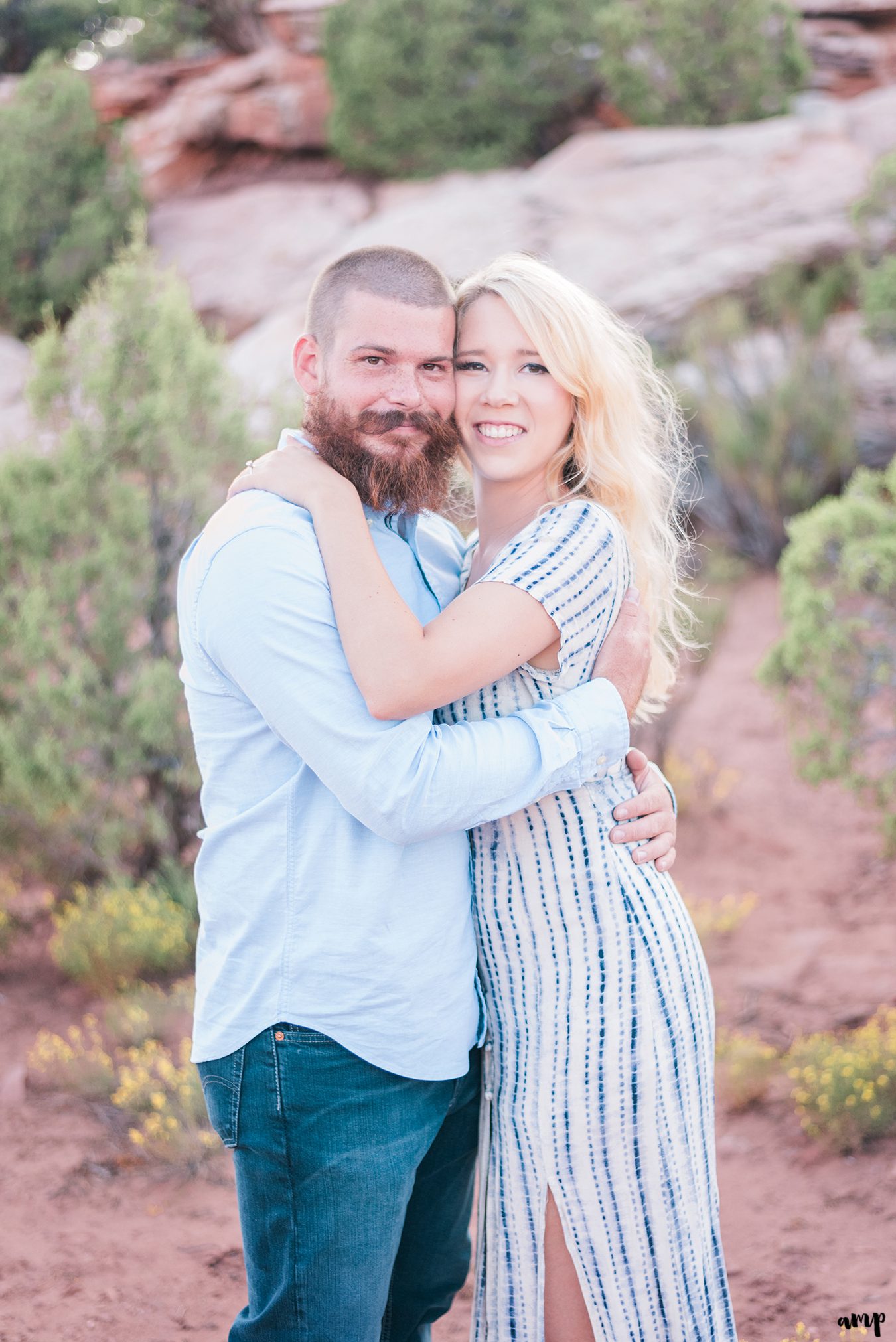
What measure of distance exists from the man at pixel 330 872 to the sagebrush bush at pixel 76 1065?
2046 mm

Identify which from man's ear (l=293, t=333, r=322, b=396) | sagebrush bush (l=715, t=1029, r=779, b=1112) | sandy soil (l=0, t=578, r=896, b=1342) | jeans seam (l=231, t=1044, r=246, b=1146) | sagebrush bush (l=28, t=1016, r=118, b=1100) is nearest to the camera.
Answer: jeans seam (l=231, t=1044, r=246, b=1146)

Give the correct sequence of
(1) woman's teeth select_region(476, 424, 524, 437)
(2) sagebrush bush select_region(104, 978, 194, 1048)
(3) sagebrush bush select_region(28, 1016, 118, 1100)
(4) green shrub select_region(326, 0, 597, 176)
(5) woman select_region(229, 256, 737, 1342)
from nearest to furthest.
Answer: (5) woman select_region(229, 256, 737, 1342) < (1) woman's teeth select_region(476, 424, 524, 437) < (3) sagebrush bush select_region(28, 1016, 118, 1100) < (2) sagebrush bush select_region(104, 978, 194, 1048) < (4) green shrub select_region(326, 0, 597, 176)

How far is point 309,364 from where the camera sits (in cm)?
202

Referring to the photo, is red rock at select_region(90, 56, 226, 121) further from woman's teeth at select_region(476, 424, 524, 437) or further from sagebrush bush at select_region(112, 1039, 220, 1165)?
woman's teeth at select_region(476, 424, 524, 437)

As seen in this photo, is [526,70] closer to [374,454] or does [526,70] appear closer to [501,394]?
[501,394]

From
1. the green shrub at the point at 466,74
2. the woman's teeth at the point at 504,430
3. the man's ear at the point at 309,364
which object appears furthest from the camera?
the green shrub at the point at 466,74

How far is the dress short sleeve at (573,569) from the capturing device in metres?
1.90

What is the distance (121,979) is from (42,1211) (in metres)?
1.03

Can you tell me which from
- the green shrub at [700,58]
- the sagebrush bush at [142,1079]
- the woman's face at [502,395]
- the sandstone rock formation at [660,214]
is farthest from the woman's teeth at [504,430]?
the green shrub at [700,58]

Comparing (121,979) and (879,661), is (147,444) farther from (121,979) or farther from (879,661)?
(879,661)

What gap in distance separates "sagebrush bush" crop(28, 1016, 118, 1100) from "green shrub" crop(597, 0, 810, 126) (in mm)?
10515

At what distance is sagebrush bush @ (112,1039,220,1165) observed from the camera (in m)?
3.40

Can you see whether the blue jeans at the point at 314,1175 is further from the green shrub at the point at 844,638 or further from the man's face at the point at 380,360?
the green shrub at the point at 844,638

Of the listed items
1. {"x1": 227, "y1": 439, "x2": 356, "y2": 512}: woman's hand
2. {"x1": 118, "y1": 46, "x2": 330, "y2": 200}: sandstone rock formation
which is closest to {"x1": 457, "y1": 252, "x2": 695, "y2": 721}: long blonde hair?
{"x1": 227, "y1": 439, "x2": 356, "y2": 512}: woman's hand
